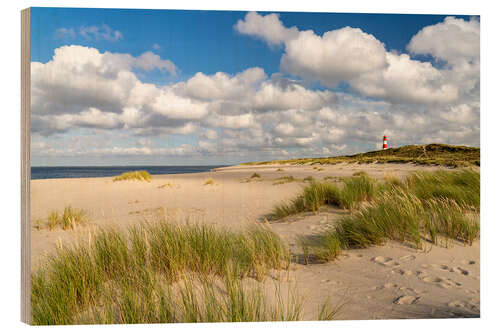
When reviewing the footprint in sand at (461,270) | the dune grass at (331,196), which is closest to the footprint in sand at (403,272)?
the footprint in sand at (461,270)

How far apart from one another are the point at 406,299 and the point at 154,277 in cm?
212

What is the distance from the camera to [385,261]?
3131mm

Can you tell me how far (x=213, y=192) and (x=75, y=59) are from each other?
17.2 ft

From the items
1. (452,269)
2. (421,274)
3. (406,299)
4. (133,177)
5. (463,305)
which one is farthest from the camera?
(133,177)

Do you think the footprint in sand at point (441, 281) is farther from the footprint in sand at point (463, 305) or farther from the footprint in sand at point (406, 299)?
the footprint in sand at point (406, 299)

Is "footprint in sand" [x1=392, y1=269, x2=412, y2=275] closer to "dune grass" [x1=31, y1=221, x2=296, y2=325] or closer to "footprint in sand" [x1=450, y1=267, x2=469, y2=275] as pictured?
"footprint in sand" [x1=450, y1=267, x2=469, y2=275]

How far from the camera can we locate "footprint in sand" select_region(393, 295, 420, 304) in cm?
253

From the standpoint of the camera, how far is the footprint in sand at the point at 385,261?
306 cm

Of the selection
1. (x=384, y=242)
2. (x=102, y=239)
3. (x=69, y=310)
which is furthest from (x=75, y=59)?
(x=384, y=242)

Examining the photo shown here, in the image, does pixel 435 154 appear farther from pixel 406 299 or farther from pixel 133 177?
pixel 133 177

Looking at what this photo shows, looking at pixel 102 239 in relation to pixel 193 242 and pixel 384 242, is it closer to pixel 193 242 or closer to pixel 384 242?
pixel 193 242

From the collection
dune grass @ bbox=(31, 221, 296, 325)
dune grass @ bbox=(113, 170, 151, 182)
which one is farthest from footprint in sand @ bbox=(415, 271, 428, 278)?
dune grass @ bbox=(113, 170, 151, 182)

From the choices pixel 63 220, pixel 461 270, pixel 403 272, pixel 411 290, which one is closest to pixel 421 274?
pixel 403 272

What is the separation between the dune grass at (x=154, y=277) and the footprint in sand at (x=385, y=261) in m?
0.95
